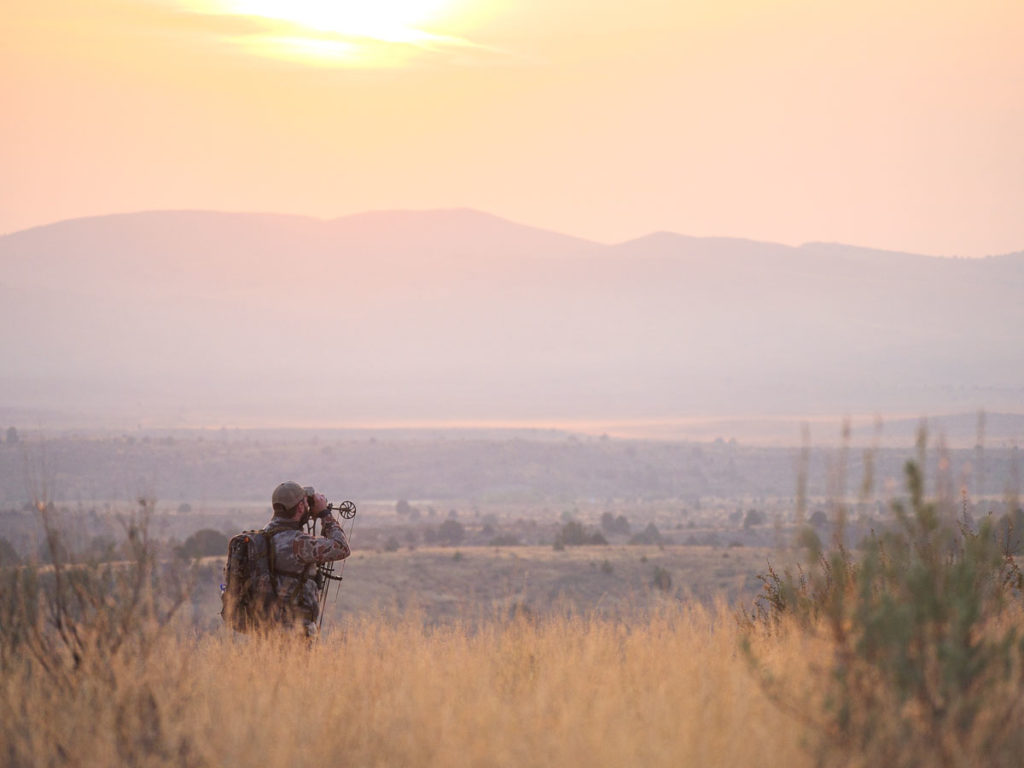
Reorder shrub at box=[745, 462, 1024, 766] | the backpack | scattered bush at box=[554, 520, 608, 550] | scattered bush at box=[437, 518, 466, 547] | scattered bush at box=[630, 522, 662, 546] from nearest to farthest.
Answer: shrub at box=[745, 462, 1024, 766], the backpack, scattered bush at box=[554, 520, 608, 550], scattered bush at box=[630, 522, 662, 546], scattered bush at box=[437, 518, 466, 547]

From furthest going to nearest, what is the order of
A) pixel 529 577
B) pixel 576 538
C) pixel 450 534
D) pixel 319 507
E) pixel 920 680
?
pixel 450 534, pixel 576 538, pixel 529 577, pixel 319 507, pixel 920 680

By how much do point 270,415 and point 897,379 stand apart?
282ft

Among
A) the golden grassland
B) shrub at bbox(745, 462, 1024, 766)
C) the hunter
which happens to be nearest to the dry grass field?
the hunter

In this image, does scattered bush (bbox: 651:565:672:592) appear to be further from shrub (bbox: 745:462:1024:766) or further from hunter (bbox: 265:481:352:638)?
shrub (bbox: 745:462:1024:766)

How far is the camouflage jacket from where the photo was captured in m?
9.48

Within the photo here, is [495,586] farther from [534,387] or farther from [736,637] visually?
[534,387]

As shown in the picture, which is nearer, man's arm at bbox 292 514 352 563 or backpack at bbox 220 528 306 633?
man's arm at bbox 292 514 352 563

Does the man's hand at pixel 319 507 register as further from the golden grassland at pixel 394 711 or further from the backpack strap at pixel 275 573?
the golden grassland at pixel 394 711

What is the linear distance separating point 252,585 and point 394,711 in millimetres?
2587

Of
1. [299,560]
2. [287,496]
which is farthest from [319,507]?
[299,560]

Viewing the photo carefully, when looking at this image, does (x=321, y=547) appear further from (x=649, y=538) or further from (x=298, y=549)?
(x=649, y=538)

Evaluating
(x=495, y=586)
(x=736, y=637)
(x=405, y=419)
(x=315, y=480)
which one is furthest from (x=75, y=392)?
(x=736, y=637)

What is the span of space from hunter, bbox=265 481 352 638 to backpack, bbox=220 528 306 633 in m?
0.01

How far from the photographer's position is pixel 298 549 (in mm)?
9516
